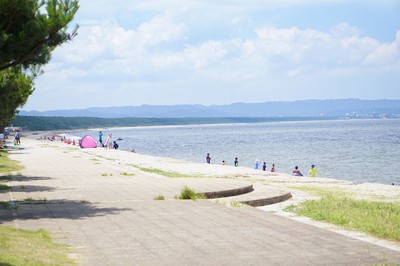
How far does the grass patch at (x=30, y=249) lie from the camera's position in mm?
6840

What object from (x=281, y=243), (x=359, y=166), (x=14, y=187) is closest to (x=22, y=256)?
(x=281, y=243)

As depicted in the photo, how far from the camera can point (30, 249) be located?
762 centimetres

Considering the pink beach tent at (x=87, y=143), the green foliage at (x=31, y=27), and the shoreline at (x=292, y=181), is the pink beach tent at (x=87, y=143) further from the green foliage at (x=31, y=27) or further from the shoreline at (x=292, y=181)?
the green foliage at (x=31, y=27)

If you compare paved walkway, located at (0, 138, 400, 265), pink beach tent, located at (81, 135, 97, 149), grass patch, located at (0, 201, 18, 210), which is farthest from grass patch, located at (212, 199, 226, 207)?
pink beach tent, located at (81, 135, 97, 149)

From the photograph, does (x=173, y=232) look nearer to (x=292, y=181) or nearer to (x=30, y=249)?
(x=30, y=249)

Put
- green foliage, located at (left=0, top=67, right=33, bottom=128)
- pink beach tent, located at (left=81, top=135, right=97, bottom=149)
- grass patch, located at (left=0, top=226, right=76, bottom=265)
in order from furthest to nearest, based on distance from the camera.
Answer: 1. pink beach tent, located at (left=81, top=135, right=97, bottom=149)
2. green foliage, located at (left=0, top=67, right=33, bottom=128)
3. grass patch, located at (left=0, top=226, right=76, bottom=265)

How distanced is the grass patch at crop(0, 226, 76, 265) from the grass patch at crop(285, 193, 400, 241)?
4.96 meters

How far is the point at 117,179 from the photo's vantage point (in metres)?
19.0

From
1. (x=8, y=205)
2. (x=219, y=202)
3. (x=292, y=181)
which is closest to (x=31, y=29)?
(x=8, y=205)

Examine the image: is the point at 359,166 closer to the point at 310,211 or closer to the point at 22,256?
the point at 310,211

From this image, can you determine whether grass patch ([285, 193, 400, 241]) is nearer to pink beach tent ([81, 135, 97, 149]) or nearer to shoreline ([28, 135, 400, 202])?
shoreline ([28, 135, 400, 202])

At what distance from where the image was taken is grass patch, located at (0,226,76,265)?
684 cm

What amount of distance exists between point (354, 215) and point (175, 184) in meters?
6.64

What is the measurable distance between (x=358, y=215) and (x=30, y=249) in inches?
255
